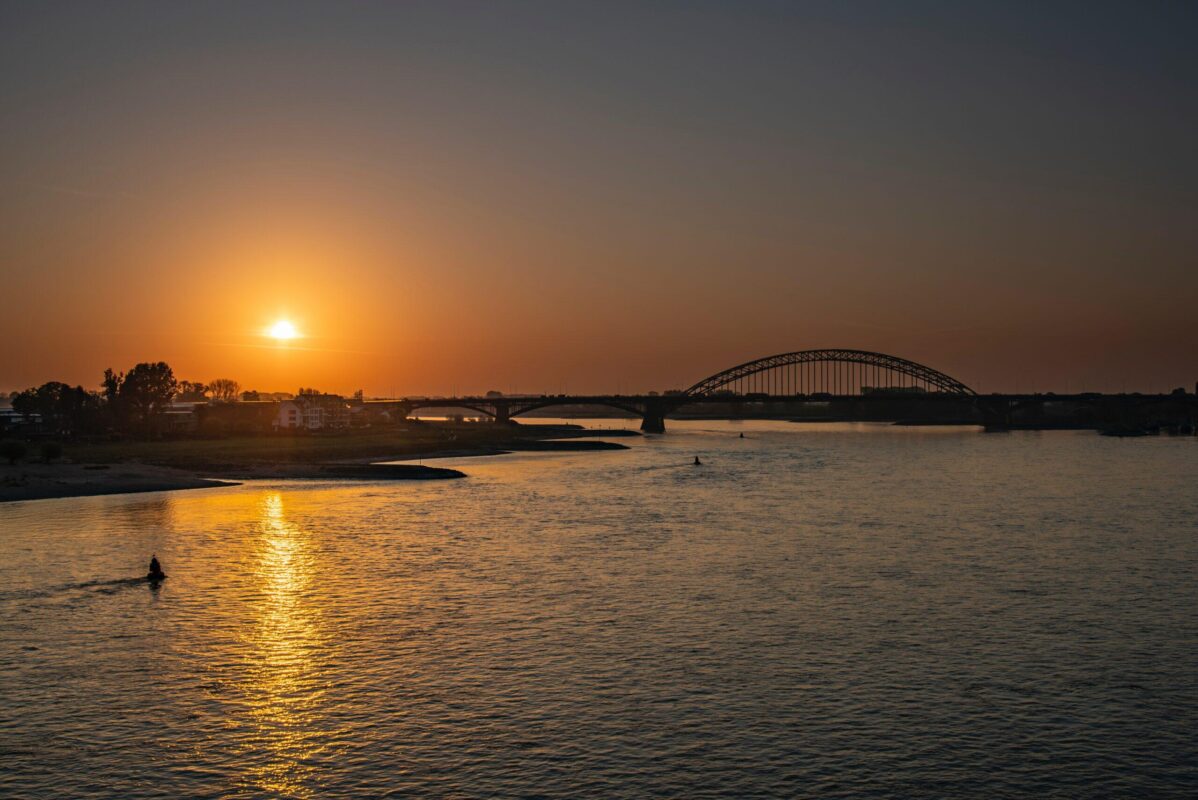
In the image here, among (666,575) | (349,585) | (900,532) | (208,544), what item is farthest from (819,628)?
(208,544)

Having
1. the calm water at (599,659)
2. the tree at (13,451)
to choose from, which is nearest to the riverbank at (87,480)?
the tree at (13,451)

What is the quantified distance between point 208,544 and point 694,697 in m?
32.6

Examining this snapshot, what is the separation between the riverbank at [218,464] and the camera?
3039 inches

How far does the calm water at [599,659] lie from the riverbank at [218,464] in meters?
23.5

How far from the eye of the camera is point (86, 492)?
73438mm

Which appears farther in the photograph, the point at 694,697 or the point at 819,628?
the point at 819,628

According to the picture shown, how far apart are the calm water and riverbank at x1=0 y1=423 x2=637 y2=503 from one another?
2346cm

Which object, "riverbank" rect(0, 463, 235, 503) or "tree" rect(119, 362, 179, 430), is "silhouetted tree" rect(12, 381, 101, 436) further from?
"riverbank" rect(0, 463, 235, 503)

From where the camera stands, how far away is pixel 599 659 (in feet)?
88.2

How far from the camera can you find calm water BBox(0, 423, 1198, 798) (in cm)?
1936

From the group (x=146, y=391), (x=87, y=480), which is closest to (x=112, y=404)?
(x=146, y=391)

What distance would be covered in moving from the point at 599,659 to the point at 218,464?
8269 cm

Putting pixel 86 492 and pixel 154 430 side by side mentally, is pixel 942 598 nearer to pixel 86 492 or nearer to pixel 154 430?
pixel 86 492

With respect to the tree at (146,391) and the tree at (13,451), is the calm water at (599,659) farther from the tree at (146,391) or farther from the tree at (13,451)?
the tree at (146,391)
